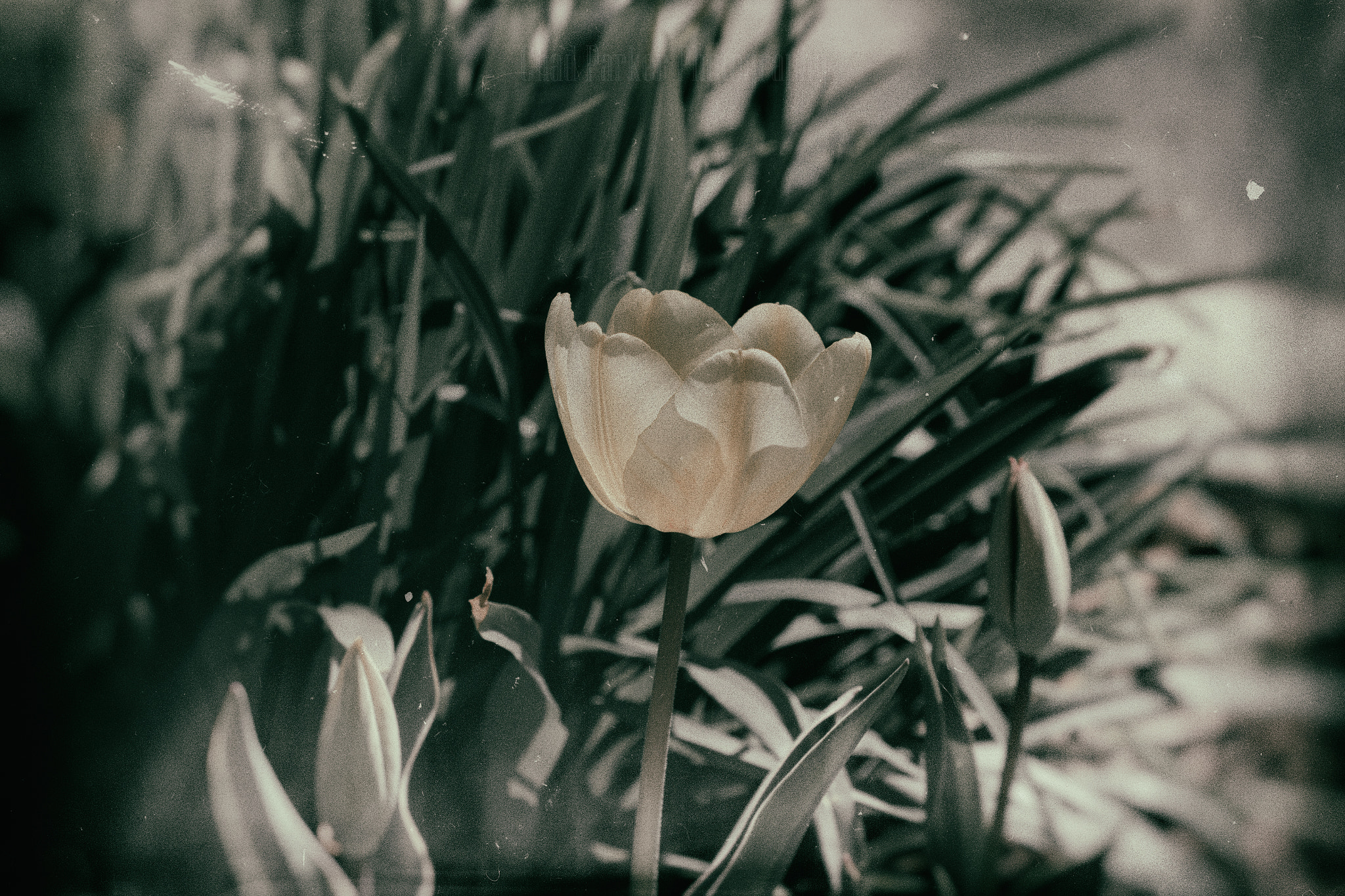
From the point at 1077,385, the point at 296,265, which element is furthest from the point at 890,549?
the point at 296,265

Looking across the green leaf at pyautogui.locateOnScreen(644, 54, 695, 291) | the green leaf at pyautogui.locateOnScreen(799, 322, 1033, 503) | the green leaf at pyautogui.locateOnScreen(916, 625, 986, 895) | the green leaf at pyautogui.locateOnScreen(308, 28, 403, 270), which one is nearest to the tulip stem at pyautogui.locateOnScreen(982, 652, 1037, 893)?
the green leaf at pyautogui.locateOnScreen(916, 625, 986, 895)

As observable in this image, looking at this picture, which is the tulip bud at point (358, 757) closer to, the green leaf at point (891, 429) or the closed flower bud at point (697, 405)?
the closed flower bud at point (697, 405)

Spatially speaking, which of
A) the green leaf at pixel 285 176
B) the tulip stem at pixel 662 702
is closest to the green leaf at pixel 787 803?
the tulip stem at pixel 662 702

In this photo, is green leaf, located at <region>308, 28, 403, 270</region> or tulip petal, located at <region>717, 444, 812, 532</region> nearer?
tulip petal, located at <region>717, 444, 812, 532</region>

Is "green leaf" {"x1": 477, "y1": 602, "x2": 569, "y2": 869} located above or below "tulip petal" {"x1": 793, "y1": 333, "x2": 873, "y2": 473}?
below

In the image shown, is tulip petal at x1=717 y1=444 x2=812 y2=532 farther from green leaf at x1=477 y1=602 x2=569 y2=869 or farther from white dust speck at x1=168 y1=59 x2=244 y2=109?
white dust speck at x1=168 y1=59 x2=244 y2=109

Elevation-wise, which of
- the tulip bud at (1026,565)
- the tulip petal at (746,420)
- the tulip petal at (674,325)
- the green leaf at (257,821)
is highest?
the tulip petal at (674,325)

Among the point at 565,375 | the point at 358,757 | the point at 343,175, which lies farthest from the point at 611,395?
the point at 343,175

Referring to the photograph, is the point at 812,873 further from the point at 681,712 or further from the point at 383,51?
the point at 383,51
